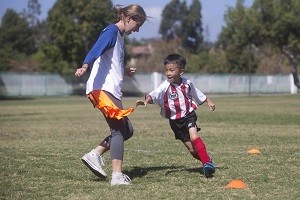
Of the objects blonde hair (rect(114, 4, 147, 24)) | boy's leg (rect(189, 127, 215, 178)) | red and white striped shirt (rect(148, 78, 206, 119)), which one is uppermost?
blonde hair (rect(114, 4, 147, 24))

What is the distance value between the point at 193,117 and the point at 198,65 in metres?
70.9

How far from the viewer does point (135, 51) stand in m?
115

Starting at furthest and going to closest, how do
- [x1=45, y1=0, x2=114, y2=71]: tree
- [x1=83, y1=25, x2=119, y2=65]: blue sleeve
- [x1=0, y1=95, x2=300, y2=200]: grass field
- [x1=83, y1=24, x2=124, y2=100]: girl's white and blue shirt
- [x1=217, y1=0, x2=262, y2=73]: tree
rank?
[x1=45, y1=0, x2=114, y2=71]: tree → [x1=217, y1=0, x2=262, y2=73]: tree → [x1=83, y1=24, x2=124, y2=100]: girl's white and blue shirt → [x1=83, y1=25, x2=119, y2=65]: blue sleeve → [x1=0, y1=95, x2=300, y2=200]: grass field

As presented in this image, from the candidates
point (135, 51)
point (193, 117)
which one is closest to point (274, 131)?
point (193, 117)

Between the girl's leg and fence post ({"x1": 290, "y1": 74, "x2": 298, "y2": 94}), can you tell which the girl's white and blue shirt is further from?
fence post ({"x1": 290, "y1": 74, "x2": 298, "y2": 94})

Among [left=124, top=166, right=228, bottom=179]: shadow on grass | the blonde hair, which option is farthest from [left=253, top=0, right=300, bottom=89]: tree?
the blonde hair

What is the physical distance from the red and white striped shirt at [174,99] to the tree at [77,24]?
165 feet

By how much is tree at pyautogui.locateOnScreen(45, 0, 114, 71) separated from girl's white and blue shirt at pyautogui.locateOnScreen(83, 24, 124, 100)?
50.9 metres

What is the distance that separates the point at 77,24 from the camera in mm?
58156

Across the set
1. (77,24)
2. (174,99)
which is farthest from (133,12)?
(77,24)

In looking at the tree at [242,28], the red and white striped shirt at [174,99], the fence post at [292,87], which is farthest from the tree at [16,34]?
the red and white striped shirt at [174,99]

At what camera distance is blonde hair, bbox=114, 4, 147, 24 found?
6.62m

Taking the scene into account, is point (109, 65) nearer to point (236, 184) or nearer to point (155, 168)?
point (155, 168)

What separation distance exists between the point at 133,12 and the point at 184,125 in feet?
5.27
